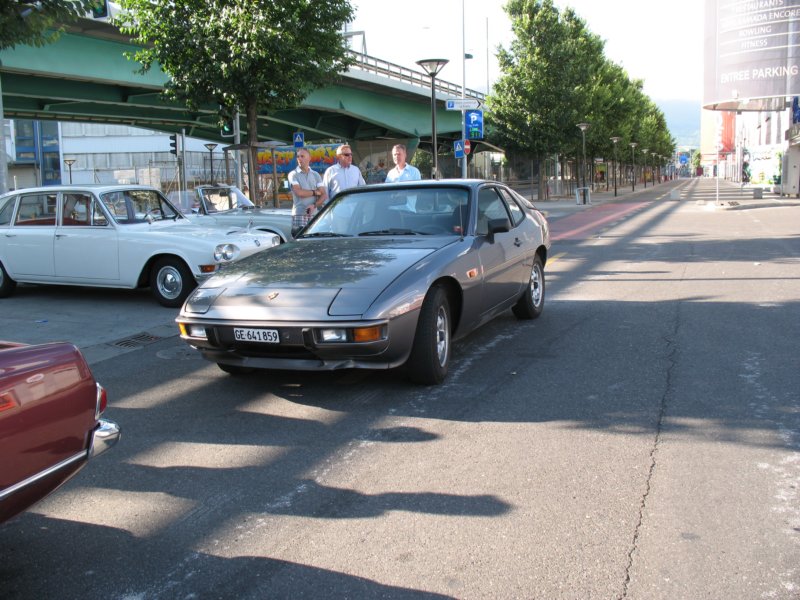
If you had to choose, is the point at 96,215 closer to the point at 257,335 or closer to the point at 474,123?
the point at 257,335

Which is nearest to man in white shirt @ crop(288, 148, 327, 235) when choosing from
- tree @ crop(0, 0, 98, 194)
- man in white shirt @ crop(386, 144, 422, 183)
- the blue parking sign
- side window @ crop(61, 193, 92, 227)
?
man in white shirt @ crop(386, 144, 422, 183)

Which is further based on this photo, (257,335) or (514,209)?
(514,209)

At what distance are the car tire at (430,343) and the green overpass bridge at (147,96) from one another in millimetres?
16762

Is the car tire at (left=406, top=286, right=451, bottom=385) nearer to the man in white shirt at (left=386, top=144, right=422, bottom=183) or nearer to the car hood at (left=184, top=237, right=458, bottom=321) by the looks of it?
the car hood at (left=184, top=237, right=458, bottom=321)

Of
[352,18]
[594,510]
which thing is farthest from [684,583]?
[352,18]

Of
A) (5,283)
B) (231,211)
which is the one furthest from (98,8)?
(231,211)

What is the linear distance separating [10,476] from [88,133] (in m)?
87.5

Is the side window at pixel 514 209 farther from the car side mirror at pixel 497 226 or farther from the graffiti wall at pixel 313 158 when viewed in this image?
Answer: the graffiti wall at pixel 313 158

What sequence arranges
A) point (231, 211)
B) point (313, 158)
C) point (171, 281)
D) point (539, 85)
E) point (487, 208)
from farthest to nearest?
point (313, 158) < point (539, 85) < point (231, 211) < point (171, 281) < point (487, 208)

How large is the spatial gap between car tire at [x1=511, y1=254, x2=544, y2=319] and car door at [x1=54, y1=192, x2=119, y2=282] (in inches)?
197

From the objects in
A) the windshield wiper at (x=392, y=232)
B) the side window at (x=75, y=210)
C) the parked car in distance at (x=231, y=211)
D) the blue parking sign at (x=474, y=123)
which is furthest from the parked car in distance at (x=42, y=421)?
the blue parking sign at (x=474, y=123)

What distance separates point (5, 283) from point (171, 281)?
267 cm

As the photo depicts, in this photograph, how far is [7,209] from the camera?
391 inches

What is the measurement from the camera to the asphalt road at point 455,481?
9.18ft
